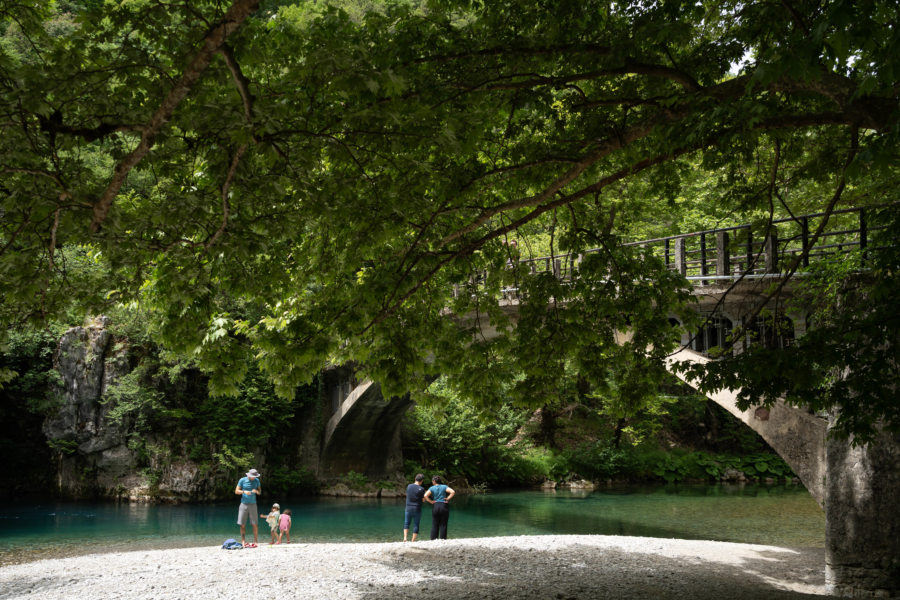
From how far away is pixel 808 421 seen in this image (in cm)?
1127

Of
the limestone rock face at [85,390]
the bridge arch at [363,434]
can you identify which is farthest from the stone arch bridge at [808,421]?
the limestone rock face at [85,390]

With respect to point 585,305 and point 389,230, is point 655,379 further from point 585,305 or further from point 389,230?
point 389,230

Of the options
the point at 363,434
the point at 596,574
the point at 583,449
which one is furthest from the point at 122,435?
the point at 596,574

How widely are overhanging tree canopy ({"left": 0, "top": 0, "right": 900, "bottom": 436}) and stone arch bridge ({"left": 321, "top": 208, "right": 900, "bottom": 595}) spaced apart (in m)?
1.02

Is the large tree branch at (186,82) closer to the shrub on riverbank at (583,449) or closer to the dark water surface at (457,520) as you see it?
the dark water surface at (457,520)

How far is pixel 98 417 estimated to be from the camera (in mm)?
21828

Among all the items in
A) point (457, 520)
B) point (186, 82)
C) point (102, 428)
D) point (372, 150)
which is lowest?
point (457, 520)

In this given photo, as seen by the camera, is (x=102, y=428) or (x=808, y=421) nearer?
(x=808, y=421)

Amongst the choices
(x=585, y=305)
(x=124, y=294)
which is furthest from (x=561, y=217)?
(x=124, y=294)

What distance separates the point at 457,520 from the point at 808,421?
9.67 m

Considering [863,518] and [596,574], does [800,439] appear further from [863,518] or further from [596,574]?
[596,574]

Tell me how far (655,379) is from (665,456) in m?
23.2

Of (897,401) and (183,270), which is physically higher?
(183,270)

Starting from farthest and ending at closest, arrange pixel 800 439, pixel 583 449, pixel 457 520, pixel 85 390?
pixel 583 449, pixel 85 390, pixel 457 520, pixel 800 439
